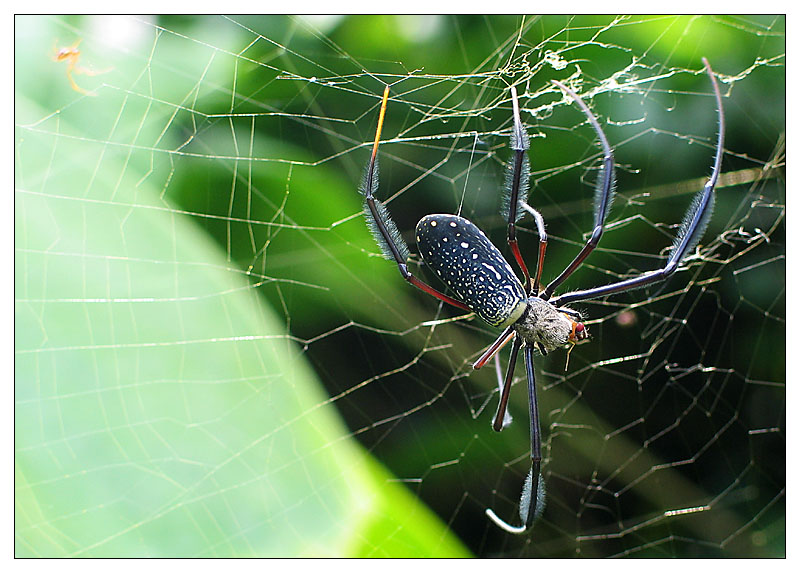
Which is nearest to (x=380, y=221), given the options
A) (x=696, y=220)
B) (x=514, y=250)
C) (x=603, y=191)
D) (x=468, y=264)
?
(x=468, y=264)

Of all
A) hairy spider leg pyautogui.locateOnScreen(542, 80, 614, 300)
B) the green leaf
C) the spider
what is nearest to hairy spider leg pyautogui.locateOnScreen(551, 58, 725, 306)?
the spider

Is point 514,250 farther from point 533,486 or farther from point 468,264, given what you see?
point 533,486

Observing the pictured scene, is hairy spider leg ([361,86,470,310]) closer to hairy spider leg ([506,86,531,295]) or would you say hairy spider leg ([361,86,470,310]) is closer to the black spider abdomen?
the black spider abdomen

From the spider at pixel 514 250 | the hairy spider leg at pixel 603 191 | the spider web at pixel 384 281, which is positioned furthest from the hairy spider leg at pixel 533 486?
the hairy spider leg at pixel 603 191

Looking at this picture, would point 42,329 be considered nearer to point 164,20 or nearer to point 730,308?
point 164,20

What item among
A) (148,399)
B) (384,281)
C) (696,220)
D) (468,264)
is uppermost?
(696,220)
